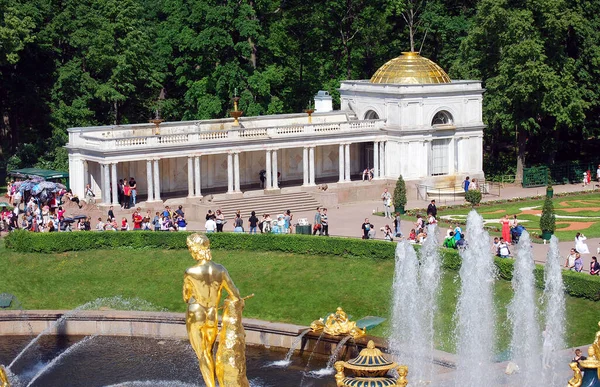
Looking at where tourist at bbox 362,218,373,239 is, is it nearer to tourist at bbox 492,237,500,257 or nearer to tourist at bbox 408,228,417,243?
tourist at bbox 408,228,417,243

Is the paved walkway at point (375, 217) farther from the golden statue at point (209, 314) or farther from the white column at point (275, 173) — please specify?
the golden statue at point (209, 314)

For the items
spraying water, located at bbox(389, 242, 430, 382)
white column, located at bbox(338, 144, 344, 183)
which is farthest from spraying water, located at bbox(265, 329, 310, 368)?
white column, located at bbox(338, 144, 344, 183)

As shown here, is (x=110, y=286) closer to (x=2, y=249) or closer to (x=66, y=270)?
(x=66, y=270)

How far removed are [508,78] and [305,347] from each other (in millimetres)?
38099

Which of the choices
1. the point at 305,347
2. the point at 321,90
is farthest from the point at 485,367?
the point at 321,90

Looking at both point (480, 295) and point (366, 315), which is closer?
point (480, 295)

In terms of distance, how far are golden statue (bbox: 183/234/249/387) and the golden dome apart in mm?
51879

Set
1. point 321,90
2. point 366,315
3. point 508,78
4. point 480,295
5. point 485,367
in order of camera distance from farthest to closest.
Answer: point 321,90 → point 508,78 → point 366,315 → point 480,295 → point 485,367

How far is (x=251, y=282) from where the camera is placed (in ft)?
196

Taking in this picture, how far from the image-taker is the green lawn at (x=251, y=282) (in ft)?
183

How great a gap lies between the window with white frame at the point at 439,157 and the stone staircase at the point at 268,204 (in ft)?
30.2

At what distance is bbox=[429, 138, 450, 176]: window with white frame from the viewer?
8282cm

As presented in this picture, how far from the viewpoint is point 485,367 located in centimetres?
4444

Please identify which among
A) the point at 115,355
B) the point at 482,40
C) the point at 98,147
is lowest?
the point at 115,355
